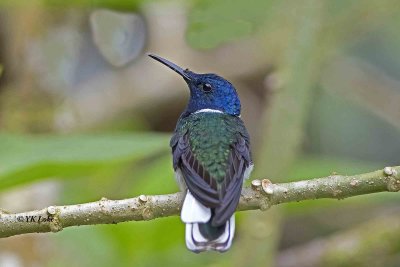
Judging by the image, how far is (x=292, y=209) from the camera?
13.8 feet

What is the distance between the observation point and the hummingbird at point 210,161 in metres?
2.67

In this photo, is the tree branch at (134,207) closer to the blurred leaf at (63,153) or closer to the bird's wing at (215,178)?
the bird's wing at (215,178)

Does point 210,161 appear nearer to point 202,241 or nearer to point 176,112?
point 202,241

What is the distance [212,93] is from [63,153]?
2.72ft

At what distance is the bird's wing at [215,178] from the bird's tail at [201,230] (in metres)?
0.03

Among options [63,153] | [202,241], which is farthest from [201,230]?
[63,153]

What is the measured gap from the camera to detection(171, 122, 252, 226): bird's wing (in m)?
2.67

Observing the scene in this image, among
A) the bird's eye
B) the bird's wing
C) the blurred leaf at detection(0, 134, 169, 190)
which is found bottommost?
the blurred leaf at detection(0, 134, 169, 190)

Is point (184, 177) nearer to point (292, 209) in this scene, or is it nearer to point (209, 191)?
point (209, 191)

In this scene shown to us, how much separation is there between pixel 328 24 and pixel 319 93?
2.05 meters

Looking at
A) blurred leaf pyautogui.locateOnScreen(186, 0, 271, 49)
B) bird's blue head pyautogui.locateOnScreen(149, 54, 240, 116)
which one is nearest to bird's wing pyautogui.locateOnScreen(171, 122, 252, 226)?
bird's blue head pyautogui.locateOnScreen(149, 54, 240, 116)

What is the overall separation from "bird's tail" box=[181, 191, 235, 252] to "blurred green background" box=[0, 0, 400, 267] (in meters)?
0.67

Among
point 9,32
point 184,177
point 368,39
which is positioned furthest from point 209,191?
point 368,39

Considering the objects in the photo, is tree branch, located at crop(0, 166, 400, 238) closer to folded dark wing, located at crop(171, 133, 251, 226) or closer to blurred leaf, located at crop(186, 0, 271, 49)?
folded dark wing, located at crop(171, 133, 251, 226)
